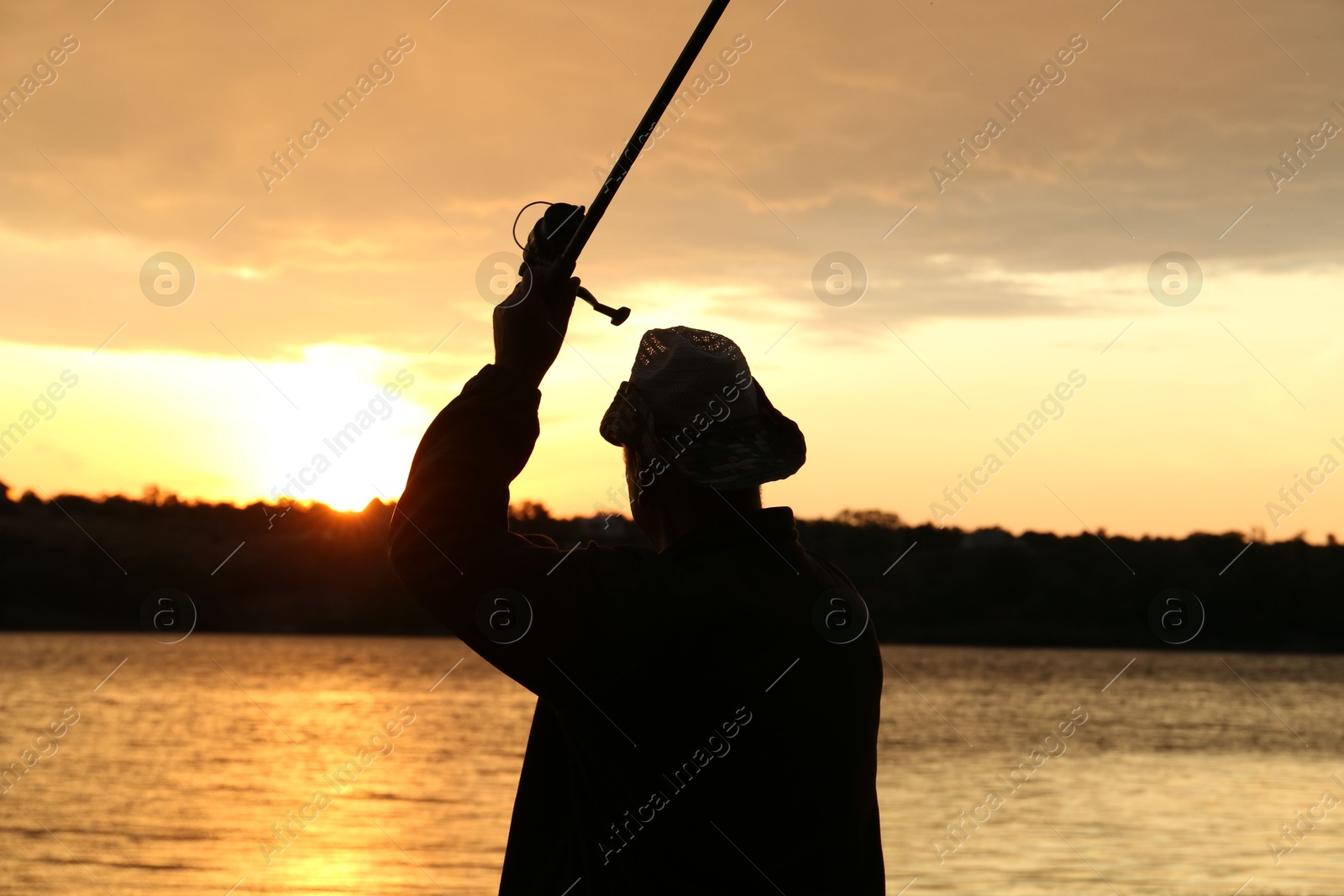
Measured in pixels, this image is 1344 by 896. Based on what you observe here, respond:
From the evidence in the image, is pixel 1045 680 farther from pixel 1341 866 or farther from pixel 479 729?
pixel 1341 866

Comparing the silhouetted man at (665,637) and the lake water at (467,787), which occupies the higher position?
the lake water at (467,787)

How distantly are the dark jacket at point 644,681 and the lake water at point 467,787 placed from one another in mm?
16744

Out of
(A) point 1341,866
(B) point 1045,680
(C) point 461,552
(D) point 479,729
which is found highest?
(B) point 1045,680

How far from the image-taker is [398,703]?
52.6 metres

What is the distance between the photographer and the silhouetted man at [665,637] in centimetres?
181

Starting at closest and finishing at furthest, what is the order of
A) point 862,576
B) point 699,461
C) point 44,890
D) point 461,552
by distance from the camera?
point 461,552 < point 699,461 < point 44,890 < point 862,576

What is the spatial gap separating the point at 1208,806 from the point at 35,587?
96.3 m

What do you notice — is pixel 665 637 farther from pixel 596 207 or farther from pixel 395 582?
pixel 395 582

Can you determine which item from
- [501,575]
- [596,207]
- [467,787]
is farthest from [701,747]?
[467,787]

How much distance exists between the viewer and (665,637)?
184cm

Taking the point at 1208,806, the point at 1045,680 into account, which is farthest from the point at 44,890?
the point at 1045,680

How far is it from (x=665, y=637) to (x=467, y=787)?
28.1 metres

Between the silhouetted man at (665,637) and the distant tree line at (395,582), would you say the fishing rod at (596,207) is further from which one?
the distant tree line at (395,582)

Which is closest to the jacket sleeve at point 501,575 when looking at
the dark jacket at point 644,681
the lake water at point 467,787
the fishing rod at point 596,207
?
the dark jacket at point 644,681
